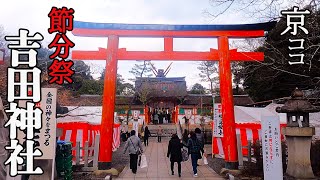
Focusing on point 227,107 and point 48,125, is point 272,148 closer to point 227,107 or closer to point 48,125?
point 227,107

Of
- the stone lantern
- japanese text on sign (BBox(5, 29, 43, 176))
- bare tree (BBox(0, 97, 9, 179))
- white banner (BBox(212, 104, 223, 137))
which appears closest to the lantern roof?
the stone lantern

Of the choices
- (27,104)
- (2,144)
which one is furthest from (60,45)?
(2,144)

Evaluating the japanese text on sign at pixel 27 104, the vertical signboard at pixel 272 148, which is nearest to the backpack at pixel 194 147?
the vertical signboard at pixel 272 148

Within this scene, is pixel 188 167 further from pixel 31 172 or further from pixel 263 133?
pixel 31 172

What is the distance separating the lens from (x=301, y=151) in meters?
9.63

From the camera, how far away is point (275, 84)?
Result: 21.0m

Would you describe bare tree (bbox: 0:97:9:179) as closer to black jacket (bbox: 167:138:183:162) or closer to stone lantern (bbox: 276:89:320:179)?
black jacket (bbox: 167:138:183:162)

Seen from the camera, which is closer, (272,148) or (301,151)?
(272,148)

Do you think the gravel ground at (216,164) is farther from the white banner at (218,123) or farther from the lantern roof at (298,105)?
the lantern roof at (298,105)

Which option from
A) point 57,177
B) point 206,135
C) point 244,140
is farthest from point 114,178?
point 206,135

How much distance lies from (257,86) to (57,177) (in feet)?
62.7

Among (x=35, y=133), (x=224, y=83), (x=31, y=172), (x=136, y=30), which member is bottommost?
(x=31, y=172)

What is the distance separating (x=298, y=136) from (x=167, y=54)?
507 centimetres

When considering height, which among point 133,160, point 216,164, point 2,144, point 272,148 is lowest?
point 216,164
